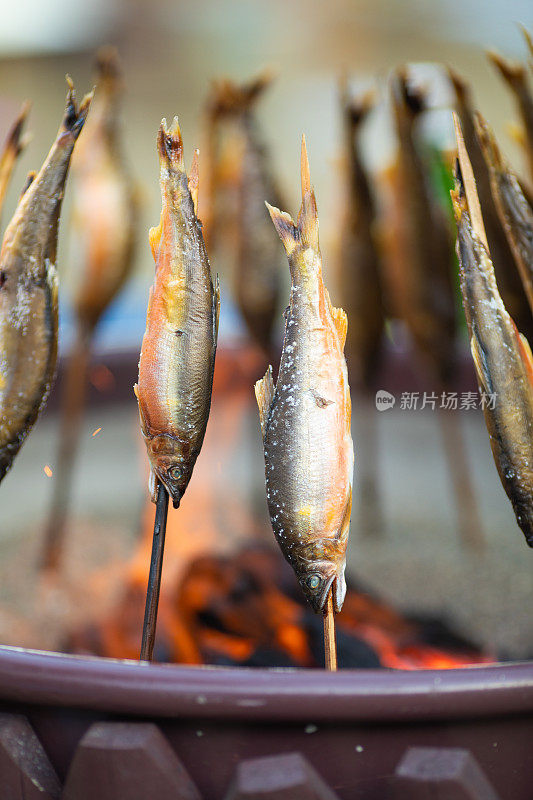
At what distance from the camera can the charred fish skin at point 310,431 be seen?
552 millimetres

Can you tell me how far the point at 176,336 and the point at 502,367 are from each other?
0.87 feet

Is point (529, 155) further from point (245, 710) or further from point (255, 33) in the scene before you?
point (255, 33)

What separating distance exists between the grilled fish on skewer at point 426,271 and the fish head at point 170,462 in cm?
112

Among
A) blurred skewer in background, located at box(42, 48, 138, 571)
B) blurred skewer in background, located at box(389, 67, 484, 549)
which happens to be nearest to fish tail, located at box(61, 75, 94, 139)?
A: blurred skewer in background, located at box(42, 48, 138, 571)

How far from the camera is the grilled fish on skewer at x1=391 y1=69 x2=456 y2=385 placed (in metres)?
1.56

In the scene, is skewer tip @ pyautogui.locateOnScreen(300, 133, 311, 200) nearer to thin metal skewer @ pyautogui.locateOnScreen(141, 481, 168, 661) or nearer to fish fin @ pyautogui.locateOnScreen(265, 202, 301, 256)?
fish fin @ pyautogui.locateOnScreen(265, 202, 301, 256)

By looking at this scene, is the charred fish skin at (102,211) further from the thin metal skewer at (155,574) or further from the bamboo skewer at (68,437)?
the thin metal skewer at (155,574)

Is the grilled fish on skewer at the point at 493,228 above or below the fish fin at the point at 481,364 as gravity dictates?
above

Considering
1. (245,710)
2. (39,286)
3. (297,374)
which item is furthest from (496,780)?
(39,286)

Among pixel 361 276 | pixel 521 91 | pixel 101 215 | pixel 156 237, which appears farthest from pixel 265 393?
pixel 361 276

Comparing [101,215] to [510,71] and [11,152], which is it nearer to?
[11,152]

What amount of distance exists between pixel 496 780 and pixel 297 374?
34 centimetres

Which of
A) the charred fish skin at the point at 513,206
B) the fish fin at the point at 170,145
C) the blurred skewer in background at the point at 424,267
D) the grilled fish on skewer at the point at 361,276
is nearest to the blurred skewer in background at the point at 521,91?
the charred fish skin at the point at 513,206

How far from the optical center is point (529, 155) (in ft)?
2.95
